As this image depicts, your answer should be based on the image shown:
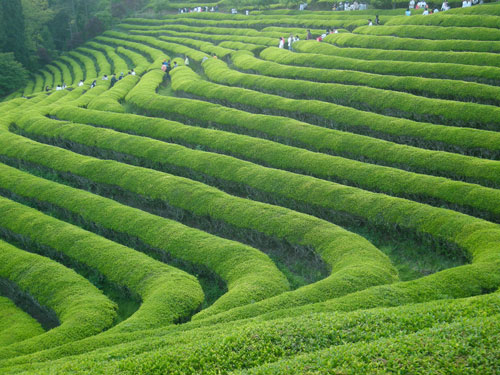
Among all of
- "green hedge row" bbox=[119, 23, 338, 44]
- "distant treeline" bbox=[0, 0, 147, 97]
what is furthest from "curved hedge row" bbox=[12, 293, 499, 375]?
"distant treeline" bbox=[0, 0, 147, 97]

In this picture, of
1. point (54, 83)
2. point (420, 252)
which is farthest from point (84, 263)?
point (54, 83)

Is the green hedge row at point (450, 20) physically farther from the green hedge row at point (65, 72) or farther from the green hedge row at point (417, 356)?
the green hedge row at point (65, 72)

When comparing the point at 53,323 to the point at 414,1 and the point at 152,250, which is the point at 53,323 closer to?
the point at 152,250

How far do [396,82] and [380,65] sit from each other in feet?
11.4

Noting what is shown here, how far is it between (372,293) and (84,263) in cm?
989

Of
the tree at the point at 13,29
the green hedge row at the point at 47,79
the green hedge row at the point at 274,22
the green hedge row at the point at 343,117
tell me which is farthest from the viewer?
the tree at the point at 13,29

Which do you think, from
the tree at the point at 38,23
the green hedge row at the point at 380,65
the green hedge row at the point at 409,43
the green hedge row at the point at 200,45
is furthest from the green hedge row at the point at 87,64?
the green hedge row at the point at 409,43

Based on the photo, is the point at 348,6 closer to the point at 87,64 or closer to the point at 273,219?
the point at 87,64

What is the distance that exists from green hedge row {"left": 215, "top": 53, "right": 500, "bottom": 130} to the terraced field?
9 cm

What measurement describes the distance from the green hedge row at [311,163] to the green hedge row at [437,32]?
15.4m

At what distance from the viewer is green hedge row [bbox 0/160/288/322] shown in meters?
14.0

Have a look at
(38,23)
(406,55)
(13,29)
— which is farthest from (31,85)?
(406,55)

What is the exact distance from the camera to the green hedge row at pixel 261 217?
1337 centimetres

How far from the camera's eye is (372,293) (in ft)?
39.3
